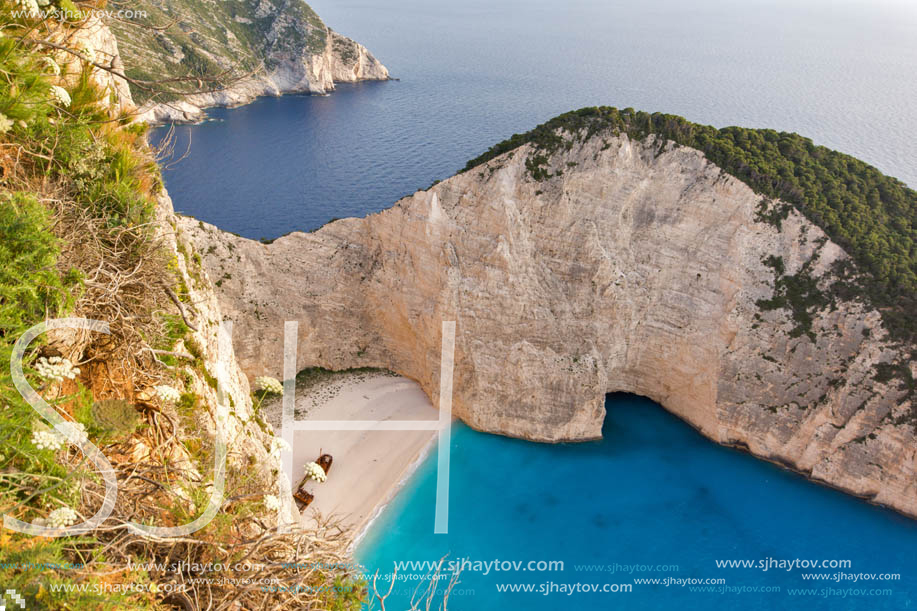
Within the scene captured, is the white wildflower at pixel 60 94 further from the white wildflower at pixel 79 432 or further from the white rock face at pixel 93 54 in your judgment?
the white wildflower at pixel 79 432

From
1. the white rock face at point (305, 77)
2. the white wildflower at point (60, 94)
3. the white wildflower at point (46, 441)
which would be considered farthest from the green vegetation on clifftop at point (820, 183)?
the white rock face at point (305, 77)

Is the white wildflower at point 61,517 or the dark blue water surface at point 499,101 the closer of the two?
the white wildflower at point 61,517

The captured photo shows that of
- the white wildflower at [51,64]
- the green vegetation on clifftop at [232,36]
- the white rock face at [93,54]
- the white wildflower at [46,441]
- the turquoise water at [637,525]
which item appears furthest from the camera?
the green vegetation on clifftop at [232,36]

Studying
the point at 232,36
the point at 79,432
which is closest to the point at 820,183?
the point at 79,432

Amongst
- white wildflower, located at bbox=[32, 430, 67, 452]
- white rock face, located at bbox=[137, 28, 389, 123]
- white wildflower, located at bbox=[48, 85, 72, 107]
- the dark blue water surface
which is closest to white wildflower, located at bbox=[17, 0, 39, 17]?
white wildflower, located at bbox=[48, 85, 72, 107]

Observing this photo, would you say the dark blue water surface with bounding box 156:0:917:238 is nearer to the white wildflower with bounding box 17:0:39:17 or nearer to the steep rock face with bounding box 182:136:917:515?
the white wildflower with bounding box 17:0:39:17

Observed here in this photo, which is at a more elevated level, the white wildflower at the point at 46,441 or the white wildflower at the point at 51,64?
the white wildflower at the point at 51,64

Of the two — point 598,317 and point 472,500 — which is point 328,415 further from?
point 598,317
